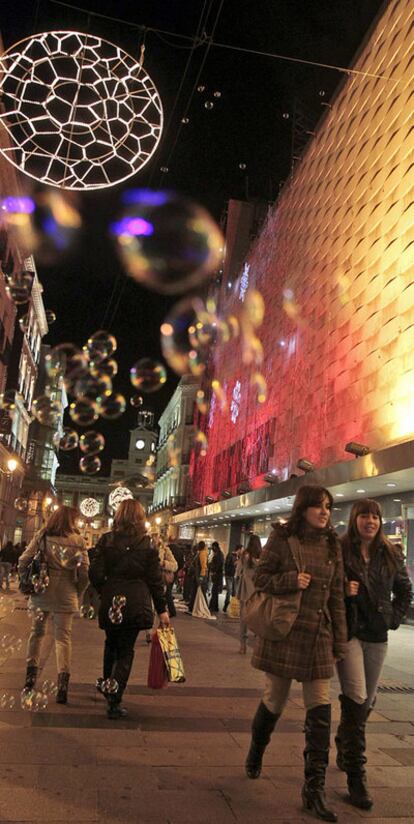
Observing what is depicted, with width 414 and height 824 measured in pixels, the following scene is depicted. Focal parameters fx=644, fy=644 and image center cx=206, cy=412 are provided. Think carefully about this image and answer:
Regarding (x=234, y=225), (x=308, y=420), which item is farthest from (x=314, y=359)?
(x=234, y=225)

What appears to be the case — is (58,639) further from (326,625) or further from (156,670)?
(326,625)

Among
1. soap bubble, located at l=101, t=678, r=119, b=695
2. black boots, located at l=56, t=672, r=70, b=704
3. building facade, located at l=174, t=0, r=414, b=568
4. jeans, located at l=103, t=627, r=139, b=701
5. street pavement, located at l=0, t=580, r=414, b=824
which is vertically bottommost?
street pavement, located at l=0, t=580, r=414, b=824

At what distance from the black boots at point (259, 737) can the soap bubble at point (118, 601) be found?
1.69m

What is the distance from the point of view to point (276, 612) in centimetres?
372

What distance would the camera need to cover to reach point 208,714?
5613mm

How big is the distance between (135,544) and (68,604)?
0.94 meters

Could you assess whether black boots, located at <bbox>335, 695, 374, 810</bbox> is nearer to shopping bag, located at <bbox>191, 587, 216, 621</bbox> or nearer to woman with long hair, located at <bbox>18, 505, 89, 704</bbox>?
woman with long hair, located at <bbox>18, 505, 89, 704</bbox>

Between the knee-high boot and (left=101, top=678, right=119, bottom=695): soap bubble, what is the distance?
6.53 feet

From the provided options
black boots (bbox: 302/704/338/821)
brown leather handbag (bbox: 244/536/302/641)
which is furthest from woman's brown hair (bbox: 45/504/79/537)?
black boots (bbox: 302/704/338/821)

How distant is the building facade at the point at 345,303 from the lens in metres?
14.4

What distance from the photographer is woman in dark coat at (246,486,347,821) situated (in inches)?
141

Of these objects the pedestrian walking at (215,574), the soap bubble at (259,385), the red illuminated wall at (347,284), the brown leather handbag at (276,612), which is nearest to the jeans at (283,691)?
the brown leather handbag at (276,612)

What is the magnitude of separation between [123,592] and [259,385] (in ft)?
75.8

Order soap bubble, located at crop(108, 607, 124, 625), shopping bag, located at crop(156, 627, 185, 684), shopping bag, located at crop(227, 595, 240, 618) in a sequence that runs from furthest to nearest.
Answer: shopping bag, located at crop(227, 595, 240, 618) < soap bubble, located at crop(108, 607, 124, 625) < shopping bag, located at crop(156, 627, 185, 684)
